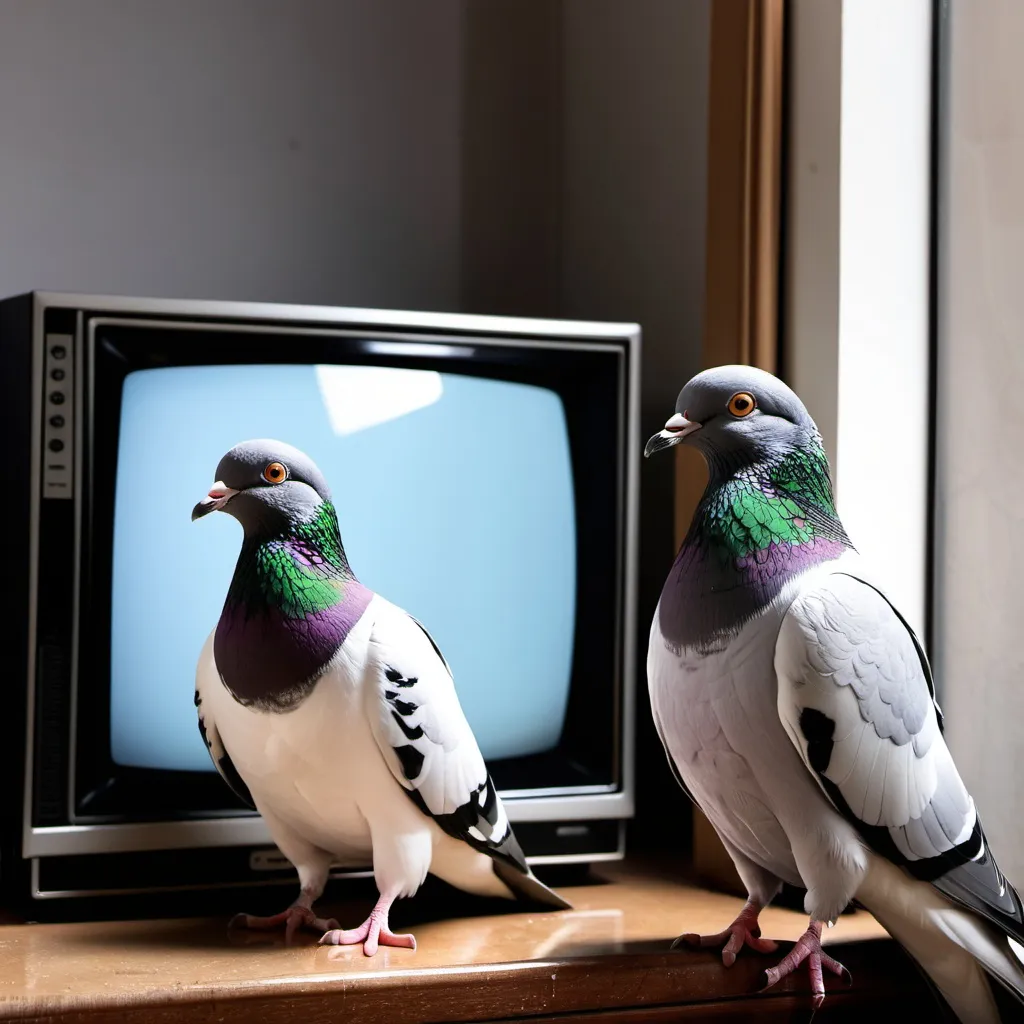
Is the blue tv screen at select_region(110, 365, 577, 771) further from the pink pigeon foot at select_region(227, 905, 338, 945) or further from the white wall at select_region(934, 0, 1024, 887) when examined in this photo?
the white wall at select_region(934, 0, 1024, 887)

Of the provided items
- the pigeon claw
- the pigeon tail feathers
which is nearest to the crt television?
the pigeon claw

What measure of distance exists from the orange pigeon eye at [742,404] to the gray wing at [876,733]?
14cm

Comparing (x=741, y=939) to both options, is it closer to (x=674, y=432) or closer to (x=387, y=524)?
(x=674, y=432)

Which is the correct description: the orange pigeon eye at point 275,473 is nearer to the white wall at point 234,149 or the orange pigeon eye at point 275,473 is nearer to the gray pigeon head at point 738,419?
the gray pigeon head at point 738,419

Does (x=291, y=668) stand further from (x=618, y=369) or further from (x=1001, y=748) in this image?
(x=1001, y=748)

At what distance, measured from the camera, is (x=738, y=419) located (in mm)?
929

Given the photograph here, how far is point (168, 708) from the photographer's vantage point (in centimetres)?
120

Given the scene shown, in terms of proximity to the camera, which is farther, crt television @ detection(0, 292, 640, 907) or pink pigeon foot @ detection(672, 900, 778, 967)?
crt television @ detection(0, 292, 640, 907)

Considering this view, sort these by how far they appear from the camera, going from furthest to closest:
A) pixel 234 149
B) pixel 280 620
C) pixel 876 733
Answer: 1. pixel 234 149
2. pixel 280 620
3. pixel 876 733

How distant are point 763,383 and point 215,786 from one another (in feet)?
2.22

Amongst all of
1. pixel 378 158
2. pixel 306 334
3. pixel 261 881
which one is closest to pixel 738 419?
pixel 306 334

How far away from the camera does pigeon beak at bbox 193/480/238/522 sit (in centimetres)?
98

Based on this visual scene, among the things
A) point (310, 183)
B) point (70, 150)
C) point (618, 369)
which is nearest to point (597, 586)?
point (618, 369)

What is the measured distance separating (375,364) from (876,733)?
636 mm
